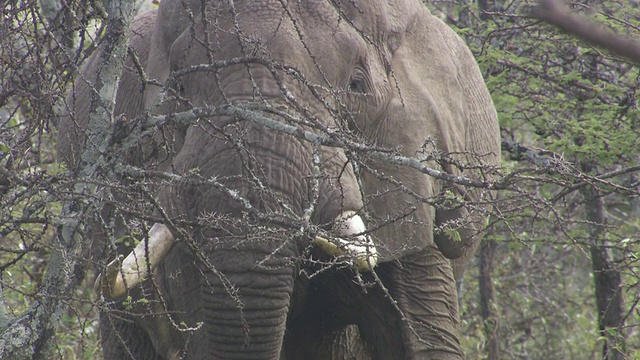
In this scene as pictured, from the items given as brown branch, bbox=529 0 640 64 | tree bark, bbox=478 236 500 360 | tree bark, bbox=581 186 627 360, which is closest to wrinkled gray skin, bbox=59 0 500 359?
tree bark, bbox=581 186 627 360

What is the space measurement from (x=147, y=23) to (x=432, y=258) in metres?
2.03

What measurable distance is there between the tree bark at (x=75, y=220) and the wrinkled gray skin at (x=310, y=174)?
48cm

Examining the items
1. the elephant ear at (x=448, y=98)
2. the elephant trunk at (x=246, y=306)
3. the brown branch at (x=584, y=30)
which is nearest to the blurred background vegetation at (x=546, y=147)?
the elephant ear at (x=448, y=98)

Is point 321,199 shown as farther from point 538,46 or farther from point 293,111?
point 538,46

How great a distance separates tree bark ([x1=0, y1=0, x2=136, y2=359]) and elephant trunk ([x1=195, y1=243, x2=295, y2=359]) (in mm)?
791

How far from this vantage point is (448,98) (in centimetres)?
482

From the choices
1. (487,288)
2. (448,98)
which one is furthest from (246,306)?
(487,288)

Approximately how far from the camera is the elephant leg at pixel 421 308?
14.6 feet

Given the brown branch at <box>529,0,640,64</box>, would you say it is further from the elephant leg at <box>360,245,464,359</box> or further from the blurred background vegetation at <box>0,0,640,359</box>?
the blurred background vegetation at <box>0,0,640,359</box>

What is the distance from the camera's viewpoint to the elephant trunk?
11.8 feet

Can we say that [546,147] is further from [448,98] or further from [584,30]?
[584,30]

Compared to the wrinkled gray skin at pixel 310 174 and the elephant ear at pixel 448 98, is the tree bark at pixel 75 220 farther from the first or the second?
the elephant ear at pixel 448 98

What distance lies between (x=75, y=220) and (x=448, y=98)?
2.49 meters

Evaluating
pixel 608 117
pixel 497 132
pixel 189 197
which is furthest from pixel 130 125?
pixel 608 117
